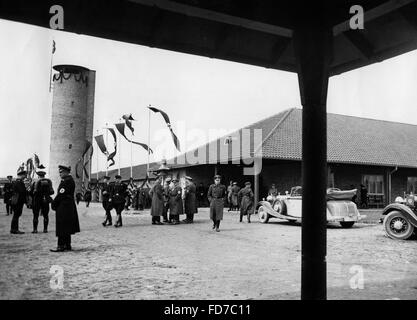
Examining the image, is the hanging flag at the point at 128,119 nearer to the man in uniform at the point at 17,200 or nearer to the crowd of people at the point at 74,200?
the crowd of people at the point at 74,200

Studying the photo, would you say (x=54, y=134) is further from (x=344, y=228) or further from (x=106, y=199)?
(x=344, y=228)

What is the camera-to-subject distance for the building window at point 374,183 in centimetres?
2889

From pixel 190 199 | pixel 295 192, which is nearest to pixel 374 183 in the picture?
pixel 295 192

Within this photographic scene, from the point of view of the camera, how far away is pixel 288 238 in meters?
11.8

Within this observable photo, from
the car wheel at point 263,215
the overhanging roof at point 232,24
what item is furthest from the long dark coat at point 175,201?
the overhanging roof at point 232,24

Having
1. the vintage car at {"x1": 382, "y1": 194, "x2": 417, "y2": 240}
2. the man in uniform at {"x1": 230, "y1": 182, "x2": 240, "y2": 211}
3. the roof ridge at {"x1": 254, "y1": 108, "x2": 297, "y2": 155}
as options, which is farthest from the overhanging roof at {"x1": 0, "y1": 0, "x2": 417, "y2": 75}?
the man in uniform at {"x1": 230, "y1": 182, "x2": 240, "y2": 211}

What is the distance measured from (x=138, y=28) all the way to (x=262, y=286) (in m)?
3.70

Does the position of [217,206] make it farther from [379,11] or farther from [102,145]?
[102,145]

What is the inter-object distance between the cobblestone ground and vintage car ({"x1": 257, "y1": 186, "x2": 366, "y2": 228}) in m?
3.38

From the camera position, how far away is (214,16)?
410 centimetres

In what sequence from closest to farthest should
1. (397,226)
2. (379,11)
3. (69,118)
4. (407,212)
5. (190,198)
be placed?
(379,11) → (407,212) → (397,226) → (190,198) → (69,118)

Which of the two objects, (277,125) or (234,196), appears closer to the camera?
(234,196)

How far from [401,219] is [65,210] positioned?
29.3 feet

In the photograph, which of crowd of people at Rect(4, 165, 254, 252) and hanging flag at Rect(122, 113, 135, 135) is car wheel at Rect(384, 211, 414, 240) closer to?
crowd of people at Rect(4, 165, 254, 252)
